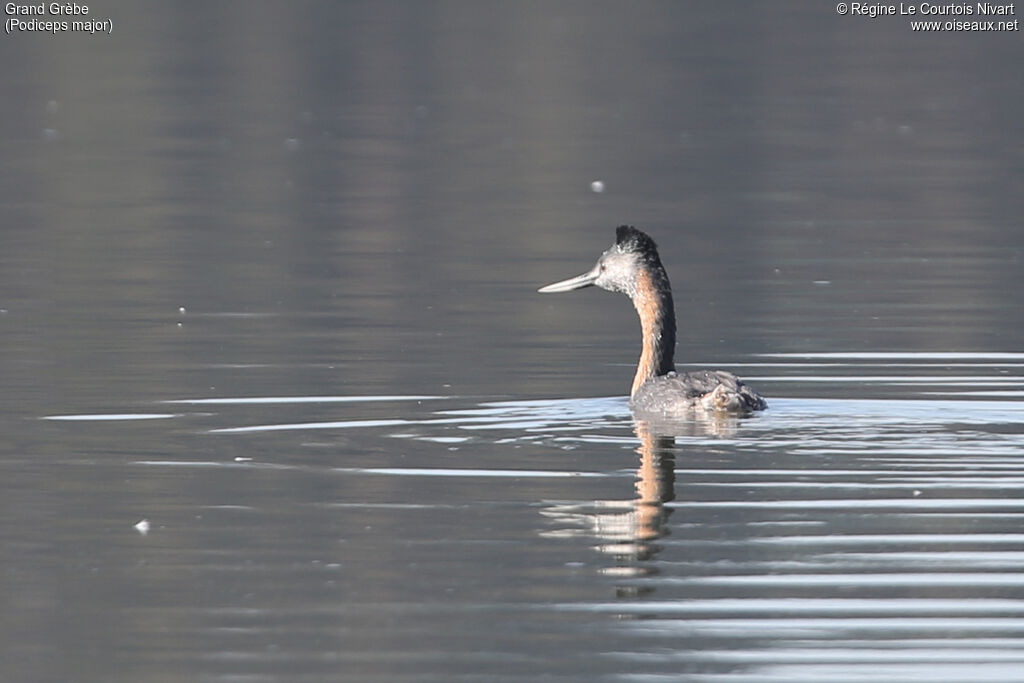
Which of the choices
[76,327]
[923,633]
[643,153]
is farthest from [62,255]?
[923,633]

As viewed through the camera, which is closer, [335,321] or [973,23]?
[335,321]

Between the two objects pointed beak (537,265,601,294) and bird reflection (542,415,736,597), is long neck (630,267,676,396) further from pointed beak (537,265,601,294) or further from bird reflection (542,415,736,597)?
bird reflection (542,415,736,597)

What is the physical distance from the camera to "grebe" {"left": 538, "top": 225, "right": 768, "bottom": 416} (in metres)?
12.5

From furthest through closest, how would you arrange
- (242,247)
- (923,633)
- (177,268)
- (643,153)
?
(643,153), (242,247), (177,268), (923,633)

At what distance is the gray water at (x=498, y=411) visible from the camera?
27.1 ft

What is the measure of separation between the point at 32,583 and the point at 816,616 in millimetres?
2888

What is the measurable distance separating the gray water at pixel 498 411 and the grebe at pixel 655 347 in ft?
0.74

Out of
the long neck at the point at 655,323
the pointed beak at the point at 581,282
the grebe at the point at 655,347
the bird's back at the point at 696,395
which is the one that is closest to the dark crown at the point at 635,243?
the grebe at the point at 655,347

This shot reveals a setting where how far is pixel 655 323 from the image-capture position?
14109 millimetres

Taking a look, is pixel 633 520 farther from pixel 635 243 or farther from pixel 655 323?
pixel 635 243

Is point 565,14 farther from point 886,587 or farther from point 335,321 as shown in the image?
point 886,587

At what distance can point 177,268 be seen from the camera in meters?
19.8

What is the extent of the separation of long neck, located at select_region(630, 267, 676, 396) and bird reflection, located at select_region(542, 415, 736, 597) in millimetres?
2174

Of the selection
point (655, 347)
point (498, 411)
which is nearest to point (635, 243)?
point (655, 347)
